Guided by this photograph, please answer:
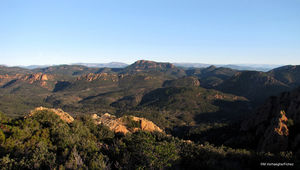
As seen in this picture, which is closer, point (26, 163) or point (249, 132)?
point (26, 163)

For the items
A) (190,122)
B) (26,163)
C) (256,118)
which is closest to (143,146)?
(26,163)

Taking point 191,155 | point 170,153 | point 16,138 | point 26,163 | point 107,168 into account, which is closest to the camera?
point 107,168

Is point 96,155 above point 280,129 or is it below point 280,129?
above

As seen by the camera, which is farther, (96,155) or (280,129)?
(280,129)

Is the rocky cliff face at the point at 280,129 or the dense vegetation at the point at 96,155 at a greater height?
the dense vegetation at the point at 96,155

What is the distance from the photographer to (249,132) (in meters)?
65.2

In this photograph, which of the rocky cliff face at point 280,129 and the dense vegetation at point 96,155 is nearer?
the dense vegetation at point 96,155

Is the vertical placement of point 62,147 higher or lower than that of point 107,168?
lower

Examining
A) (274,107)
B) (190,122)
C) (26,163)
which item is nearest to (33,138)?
(26,163)

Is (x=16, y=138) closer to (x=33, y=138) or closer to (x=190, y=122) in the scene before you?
(x=33, y=138)

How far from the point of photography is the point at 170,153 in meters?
23.6

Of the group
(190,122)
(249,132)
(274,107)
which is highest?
(274,107)

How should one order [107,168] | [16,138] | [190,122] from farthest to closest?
[190,122]
[16,138]
[107,168]

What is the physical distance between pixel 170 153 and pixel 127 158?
5438mm
